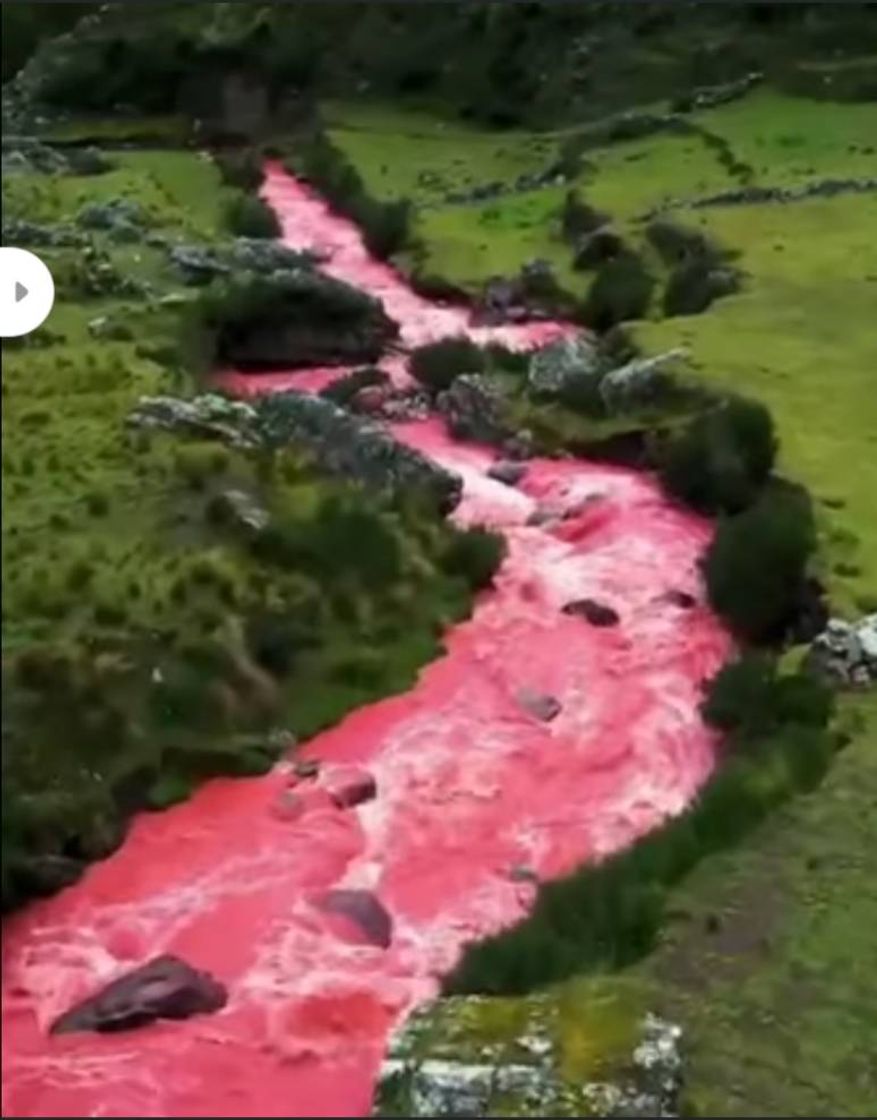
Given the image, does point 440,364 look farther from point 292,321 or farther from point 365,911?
point 365,911

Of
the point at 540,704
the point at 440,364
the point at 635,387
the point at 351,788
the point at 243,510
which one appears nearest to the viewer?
the point at 243,510

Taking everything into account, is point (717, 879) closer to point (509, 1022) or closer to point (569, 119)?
point (509, 1022)

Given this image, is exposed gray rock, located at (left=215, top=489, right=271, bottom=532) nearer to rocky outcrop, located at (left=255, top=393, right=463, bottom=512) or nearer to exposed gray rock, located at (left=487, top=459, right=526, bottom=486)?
rocky outcrop, located at (left=255, top=393, right=463, bottom=512)

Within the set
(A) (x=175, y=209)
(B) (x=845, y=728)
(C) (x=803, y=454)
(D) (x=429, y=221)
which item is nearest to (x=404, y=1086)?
(B) (x=845, y=728)

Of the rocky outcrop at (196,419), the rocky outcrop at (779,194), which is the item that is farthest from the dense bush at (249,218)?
the rocky outcrop at (196,419)

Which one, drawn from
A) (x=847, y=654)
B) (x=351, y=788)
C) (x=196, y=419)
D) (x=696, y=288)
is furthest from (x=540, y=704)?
(x=696, y=288)

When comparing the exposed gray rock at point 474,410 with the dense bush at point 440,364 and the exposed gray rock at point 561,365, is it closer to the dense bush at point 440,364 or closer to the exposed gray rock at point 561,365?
the dense bush at point 440,364

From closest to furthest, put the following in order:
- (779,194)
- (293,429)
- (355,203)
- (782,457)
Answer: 1. (293,429)
2. (782,457)
3. (355,203)
4. (779,194)
